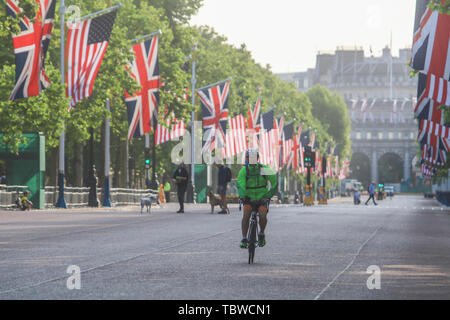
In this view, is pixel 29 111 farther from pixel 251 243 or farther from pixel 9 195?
pixel 251 243

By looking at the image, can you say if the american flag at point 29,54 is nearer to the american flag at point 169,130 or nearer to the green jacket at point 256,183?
the green jacket at point 256,183

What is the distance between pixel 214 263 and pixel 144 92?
2899 cm

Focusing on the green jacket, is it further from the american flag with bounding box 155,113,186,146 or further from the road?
the american flag with bounding box 155,113,186,146

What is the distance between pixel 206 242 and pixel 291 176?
84920 mm

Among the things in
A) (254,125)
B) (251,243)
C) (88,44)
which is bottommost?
(251,243)

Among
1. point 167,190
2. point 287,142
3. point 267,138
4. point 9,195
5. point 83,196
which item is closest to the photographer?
point 9,195

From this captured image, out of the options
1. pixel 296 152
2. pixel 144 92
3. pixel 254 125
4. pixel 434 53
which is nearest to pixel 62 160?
pixel 144 92

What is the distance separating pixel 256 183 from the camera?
15.7 meters

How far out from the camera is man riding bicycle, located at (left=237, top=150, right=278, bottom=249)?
1565 centimetres

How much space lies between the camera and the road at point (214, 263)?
11.5 meters

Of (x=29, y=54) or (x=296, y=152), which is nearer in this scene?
(x=29, y=54)

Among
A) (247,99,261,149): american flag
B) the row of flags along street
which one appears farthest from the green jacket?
(247,99,261,149): american flag

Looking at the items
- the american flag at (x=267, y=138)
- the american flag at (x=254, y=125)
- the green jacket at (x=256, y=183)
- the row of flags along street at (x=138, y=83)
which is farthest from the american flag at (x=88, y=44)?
the american flag at (x=267, y=138)
